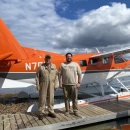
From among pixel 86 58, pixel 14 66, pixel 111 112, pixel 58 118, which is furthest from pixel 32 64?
pixel 111 112

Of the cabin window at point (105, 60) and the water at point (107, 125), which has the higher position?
A: the cabin window at point (105, 60)

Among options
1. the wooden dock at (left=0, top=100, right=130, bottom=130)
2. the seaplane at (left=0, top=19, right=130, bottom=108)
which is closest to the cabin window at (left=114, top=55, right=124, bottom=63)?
the seaplane at (left=0, top=19, right=130, bottom=108)

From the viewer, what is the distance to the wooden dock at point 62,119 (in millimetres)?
4301

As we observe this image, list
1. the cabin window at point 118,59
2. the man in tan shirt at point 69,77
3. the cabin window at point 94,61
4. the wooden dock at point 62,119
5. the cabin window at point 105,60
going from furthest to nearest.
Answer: the cabin window at point 118,59, the cabin window at point 105,60, the cabin window at point 94,61, the man in tan shirt at point 69,77, the wooden dock at point 62,119

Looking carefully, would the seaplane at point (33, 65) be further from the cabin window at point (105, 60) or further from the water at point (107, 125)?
the water at point (107, 125)

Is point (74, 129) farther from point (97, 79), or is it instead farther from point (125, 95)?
point (97, 79)

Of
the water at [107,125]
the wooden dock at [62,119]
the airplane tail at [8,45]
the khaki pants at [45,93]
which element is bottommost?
the water at [107,125]

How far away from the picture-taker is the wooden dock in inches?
169

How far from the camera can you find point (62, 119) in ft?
15.4

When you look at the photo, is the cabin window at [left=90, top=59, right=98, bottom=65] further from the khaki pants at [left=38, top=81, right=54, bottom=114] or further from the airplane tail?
the khaki pants at [left=38, top=81, right=54, bottom=114]

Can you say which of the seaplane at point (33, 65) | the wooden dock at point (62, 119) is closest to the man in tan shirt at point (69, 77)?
the wooden dock at point (62, 119)

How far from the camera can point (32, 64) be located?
704 cm

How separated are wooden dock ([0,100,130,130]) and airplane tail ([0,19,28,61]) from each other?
2.46 metres

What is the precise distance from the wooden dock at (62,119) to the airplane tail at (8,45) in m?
2.46
